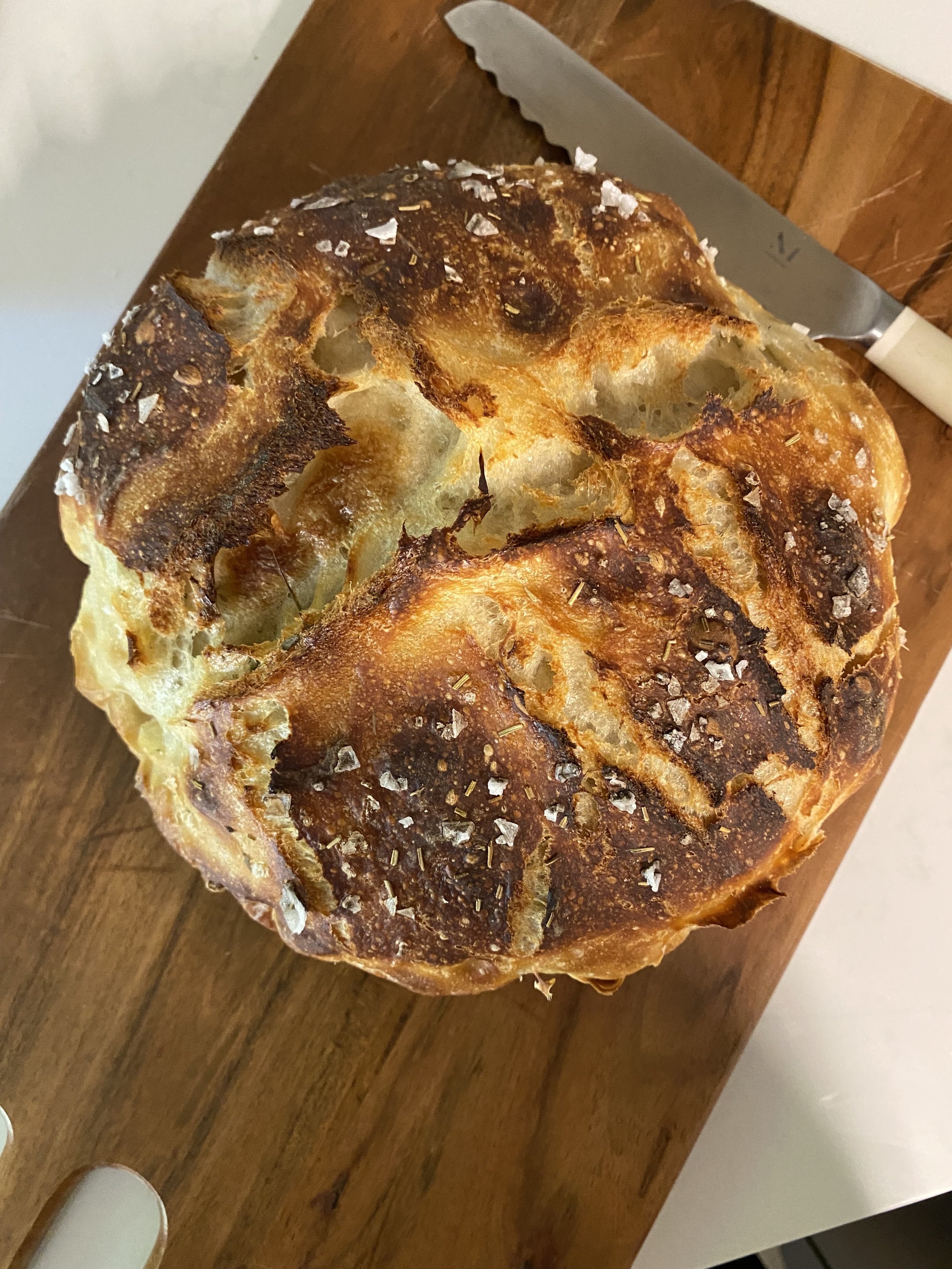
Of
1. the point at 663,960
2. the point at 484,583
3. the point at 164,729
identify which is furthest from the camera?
the point at 663,960

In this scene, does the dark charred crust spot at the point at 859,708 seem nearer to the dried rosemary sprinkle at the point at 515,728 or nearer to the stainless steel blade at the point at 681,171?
the dried rosemary sprinkle at the point at 515,728

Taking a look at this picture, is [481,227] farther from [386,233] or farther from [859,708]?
[859,708]

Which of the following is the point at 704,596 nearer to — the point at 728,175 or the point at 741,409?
the point at 741,409

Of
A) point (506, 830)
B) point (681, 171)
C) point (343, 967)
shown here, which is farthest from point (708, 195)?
point (343, 967)

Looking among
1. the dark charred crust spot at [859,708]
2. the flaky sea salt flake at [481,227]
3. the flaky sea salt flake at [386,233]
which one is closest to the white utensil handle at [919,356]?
the dark charred crust spot at [859,708]

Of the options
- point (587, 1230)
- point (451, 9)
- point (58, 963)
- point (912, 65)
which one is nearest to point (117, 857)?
point (58, 963)

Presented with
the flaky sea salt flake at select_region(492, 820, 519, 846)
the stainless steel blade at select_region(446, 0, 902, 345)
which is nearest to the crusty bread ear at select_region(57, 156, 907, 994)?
the flaky sea salt flake at select_region(492, 820, 519, 846)

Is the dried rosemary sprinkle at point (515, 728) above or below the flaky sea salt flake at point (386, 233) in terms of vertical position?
below
